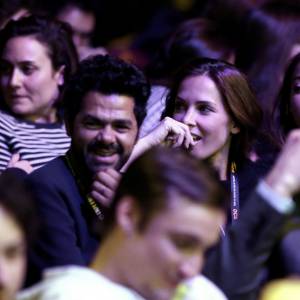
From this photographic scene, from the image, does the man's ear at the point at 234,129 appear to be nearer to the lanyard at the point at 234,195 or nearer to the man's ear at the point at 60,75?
the lanyard at the point at 234,195

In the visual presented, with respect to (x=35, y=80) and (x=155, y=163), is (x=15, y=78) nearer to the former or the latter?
(x=35, y=80)

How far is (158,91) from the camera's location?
3.33 meters

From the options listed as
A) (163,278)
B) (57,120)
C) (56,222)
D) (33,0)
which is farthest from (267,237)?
(33,0)

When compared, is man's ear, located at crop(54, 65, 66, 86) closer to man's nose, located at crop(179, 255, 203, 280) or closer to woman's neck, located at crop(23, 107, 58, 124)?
woman's neck, located at crop(23, 107, 58, 124)

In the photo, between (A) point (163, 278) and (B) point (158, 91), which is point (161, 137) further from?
(A) point (163, 278)

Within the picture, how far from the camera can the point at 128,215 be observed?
1.91 metres

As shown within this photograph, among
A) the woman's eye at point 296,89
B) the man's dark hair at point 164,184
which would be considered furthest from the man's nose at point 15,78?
the man's dark hair at point 164,184

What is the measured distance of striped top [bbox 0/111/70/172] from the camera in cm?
310

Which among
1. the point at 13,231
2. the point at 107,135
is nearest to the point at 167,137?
the point at 107,135

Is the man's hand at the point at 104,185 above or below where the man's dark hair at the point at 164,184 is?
below

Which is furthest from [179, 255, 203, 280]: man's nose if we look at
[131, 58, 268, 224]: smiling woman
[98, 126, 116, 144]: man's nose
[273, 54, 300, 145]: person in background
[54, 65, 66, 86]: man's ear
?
[54, 65, 66, 86]: man's ear

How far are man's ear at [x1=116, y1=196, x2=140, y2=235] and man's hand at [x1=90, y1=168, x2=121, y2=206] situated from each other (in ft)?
1.95

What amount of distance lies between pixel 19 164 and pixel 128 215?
1130 mm

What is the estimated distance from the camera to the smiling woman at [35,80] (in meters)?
3.26
